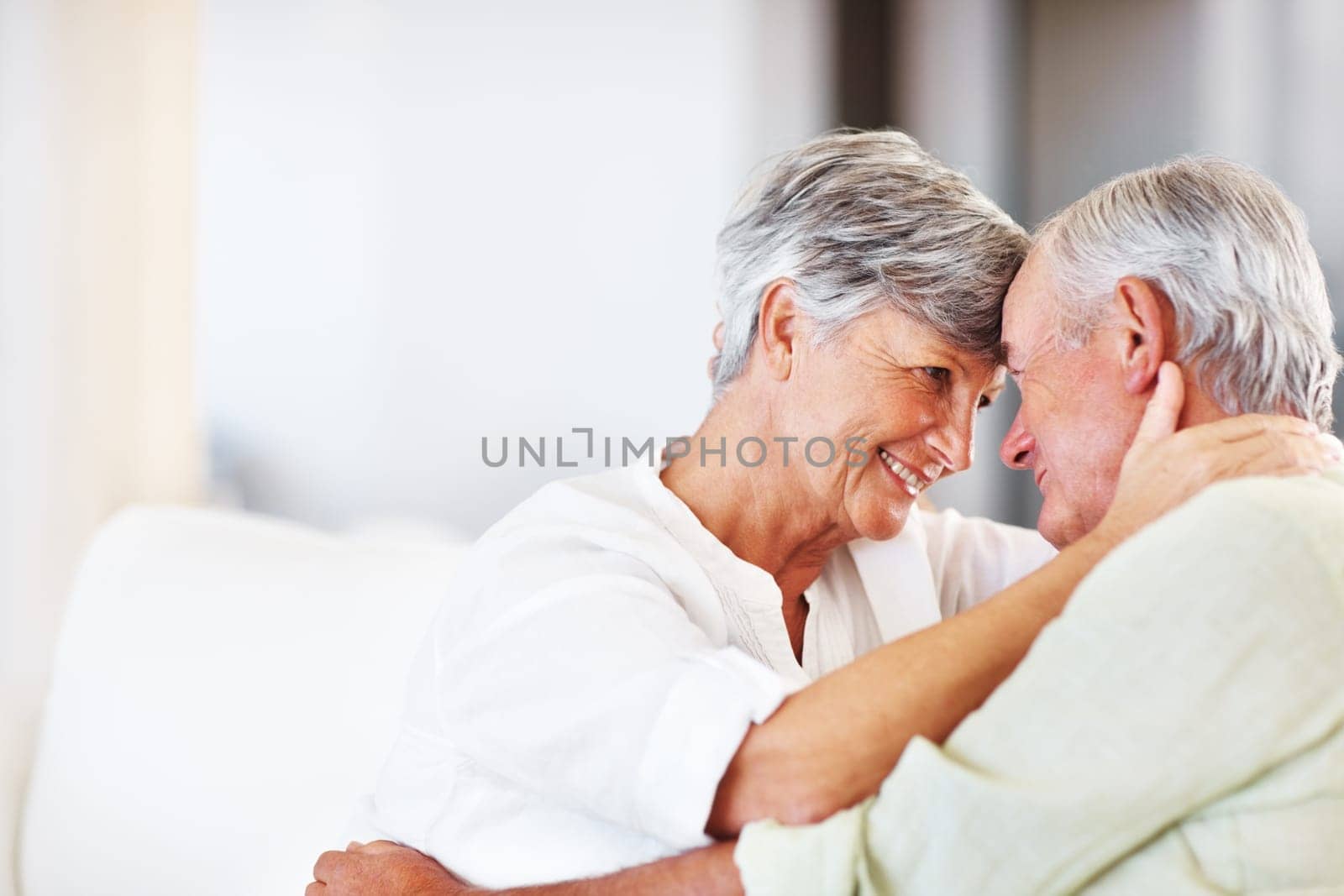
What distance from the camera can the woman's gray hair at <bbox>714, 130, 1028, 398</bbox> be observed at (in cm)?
136

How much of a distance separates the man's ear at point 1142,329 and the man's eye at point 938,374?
0.25m

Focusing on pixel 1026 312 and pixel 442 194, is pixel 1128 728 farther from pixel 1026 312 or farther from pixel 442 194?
pixel 442 194

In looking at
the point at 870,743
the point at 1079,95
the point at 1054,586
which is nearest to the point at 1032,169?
the point at 1079,95

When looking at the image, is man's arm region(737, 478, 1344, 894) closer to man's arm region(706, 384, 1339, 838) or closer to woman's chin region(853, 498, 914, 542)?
man's arm region(706, 384, 1339, 838)

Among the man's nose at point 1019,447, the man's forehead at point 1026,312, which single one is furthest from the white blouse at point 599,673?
the man's forehead at point 1026,312

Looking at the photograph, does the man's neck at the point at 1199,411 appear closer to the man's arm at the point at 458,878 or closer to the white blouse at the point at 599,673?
the white blouse at the point at 599,673

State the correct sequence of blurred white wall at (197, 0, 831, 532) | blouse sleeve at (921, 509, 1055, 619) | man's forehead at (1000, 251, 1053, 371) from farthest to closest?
blurred white wall at (197, 0, 831, 532) → blouse sleeve at (921, 509, 1055, 619) → man's forehead at (1000, 251, 1053, 371)

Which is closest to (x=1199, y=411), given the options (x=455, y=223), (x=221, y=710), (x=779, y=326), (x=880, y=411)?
(x=880, y=411)

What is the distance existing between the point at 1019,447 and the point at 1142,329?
0.73 ft

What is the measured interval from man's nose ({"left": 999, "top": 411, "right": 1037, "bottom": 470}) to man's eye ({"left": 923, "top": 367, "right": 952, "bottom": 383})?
0.10m

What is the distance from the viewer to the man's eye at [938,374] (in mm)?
1405

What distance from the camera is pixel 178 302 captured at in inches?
→ 93.1

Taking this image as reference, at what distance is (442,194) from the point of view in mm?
2809

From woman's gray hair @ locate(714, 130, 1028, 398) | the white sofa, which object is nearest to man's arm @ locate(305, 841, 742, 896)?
the white sofa
